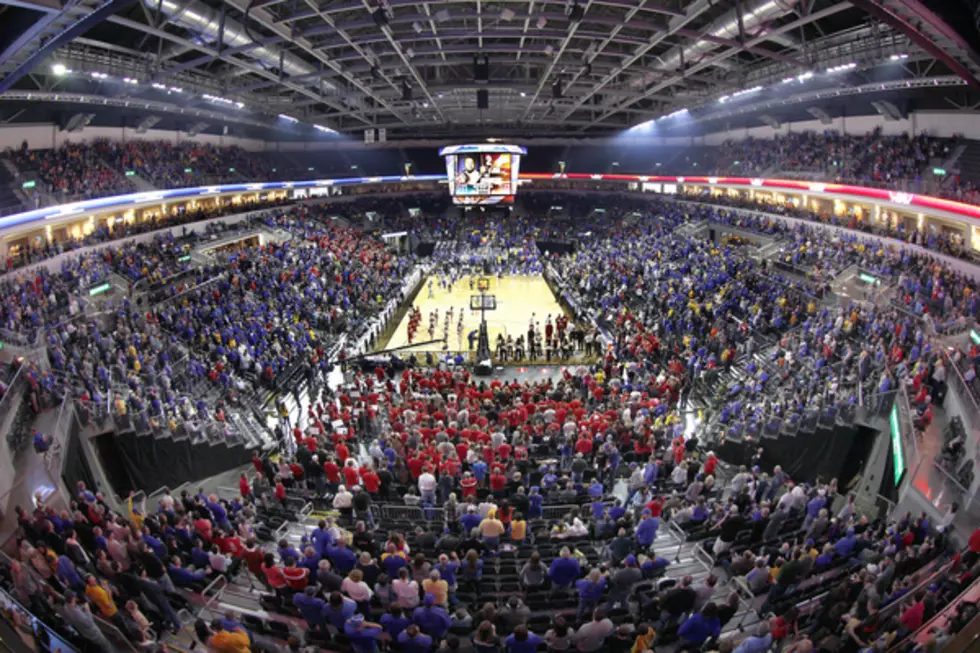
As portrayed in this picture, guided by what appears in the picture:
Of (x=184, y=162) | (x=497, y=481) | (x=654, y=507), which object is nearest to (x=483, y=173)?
(x=184, y=162)

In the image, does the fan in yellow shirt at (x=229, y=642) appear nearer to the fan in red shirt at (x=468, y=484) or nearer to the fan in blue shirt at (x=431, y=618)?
the fan in blue shirt at (x=431, y=618)

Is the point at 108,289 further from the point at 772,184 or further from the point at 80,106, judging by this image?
the point at 772,184

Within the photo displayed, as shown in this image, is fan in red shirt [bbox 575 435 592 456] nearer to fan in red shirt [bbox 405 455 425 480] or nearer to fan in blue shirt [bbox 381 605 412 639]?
fan in red shirt [bbox 405 455 425 480]

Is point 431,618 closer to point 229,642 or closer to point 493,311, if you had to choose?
point 229,642

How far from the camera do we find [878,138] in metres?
28.7

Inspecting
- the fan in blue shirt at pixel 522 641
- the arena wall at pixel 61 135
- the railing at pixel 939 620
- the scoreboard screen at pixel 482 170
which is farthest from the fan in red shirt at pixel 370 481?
the arena wall at pixel 61 135

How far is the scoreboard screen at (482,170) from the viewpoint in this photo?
30.4m

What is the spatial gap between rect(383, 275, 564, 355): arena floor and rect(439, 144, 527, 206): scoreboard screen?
5.91m

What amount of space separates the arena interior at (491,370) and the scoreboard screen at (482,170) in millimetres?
187

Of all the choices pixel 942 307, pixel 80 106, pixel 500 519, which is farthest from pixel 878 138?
pixel 80 106

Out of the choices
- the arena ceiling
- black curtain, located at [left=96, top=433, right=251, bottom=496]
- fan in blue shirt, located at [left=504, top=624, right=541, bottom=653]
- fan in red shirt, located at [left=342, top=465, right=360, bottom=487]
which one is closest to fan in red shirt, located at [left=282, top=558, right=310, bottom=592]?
fan in blue shirt, located at [left=504, top=624, right=541, bottom=653]

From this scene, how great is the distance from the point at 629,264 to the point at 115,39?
24757 mm

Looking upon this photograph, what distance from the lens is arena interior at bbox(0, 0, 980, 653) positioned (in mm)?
7203

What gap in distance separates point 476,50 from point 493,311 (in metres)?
14.0
